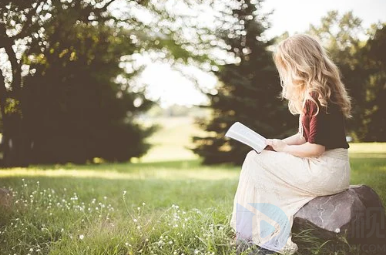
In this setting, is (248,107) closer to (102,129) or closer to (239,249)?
(102,129)

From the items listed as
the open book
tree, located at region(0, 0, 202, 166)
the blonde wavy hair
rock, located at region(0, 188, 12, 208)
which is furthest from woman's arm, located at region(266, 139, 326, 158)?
tree, located at region(0, 0, 202, 166)

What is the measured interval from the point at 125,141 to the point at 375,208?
380 inches

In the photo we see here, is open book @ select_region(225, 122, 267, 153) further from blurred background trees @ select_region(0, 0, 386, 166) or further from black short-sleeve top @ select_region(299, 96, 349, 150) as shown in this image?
blurred background trees @ select_region(0, 0, 386, 166)

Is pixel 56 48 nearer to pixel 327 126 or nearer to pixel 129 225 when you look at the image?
pixel 129 225

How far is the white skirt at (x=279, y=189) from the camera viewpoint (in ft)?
9.64

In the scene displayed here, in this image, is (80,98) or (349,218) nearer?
(349,218)

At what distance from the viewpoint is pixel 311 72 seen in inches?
120

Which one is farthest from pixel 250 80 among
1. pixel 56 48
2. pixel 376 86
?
pixel 56 48

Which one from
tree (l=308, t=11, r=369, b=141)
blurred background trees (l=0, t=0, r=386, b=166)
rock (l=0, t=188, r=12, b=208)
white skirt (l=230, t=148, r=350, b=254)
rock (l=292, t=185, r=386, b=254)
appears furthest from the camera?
tree (l=308, t=11, r=369, b=141)

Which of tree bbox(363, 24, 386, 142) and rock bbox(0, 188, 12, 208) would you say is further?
tree bbox(363, 24, 386, 142)

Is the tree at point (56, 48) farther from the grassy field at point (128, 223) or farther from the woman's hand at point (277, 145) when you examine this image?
the woman's hand at point (277, 145)

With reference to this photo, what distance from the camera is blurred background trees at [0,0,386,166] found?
553 cm

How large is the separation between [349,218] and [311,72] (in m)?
1.31

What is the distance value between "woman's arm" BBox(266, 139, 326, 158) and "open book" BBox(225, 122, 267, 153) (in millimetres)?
132
